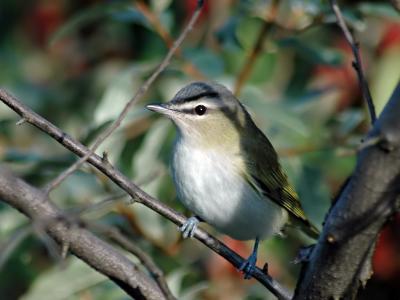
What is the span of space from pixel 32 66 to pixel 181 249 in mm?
2118

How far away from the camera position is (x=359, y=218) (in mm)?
1867

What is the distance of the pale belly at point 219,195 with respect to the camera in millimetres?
3131

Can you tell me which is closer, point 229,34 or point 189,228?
point 189,228

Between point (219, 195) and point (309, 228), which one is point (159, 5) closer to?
point (219, 195)

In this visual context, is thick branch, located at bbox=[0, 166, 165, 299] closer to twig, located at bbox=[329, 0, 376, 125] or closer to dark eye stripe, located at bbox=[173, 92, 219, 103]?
twig, located at bbox=[329, 0, 376, 125]

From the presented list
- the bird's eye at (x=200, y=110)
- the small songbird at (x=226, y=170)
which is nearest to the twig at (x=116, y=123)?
the small songbird at (x=226, y=170)

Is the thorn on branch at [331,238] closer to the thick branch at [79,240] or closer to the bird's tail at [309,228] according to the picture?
the thick branch at [79,240]

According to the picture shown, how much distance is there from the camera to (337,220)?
192 cm

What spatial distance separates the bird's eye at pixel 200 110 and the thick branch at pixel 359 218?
1.36 metres

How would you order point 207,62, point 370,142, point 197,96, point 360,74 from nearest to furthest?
point 370,142, point 360,74, point 197,96, point 207,62

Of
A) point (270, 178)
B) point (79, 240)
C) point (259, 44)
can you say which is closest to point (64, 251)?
point (79, 240)

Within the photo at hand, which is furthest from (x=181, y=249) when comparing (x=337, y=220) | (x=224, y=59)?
(x=337, y=220)

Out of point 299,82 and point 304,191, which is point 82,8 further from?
point 304,191

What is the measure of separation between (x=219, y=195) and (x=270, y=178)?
1.25 ft
